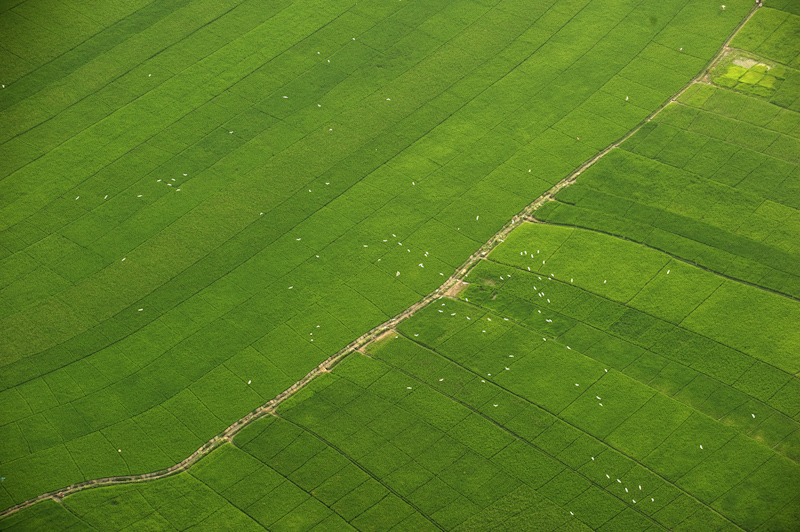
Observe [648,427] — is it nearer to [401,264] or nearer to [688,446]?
[688,446]

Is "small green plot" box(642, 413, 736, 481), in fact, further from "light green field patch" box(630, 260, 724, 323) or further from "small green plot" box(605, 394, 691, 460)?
"light green field patch" box(630, 260, 724, 323)

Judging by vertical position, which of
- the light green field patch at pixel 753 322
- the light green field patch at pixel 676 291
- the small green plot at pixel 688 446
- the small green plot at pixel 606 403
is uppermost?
the light green field patch at pixel 676 291

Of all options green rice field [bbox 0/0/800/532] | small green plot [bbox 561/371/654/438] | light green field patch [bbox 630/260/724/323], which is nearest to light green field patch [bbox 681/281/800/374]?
green rice field [bbox 0/0/800/532]

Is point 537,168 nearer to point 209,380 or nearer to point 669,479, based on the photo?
point 669,479

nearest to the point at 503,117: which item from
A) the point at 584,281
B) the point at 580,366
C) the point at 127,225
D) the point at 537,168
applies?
the point at 537,168

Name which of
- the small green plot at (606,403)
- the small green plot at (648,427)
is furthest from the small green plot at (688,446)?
the small green plot at (606,403)

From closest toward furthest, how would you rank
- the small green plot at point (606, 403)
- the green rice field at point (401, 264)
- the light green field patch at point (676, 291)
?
the green rice field at point (401, 264)
the small green plot at point (606, 403)
the light green field patch at point (676, 291)

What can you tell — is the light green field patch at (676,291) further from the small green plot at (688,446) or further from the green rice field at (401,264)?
the small green plot at (688,446)

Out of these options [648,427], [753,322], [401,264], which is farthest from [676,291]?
[401,264]

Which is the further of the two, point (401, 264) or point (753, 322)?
point (401, 264)
